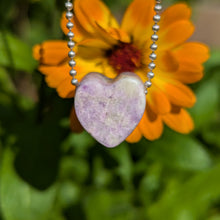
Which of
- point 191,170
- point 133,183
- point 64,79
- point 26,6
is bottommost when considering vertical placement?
point 133,183

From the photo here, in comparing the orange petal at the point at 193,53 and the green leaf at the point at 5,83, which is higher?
the orange petal at the point at 193,53

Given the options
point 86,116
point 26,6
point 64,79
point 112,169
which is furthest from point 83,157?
point 26,6

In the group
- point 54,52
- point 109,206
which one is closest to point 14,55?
point 54,52

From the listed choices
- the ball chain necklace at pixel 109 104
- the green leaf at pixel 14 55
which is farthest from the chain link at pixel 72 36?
the green leaf at pixel 14 55

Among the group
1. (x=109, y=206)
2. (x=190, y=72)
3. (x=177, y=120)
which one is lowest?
(x=109, y=206)

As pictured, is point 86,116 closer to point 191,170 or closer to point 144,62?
point 144,62

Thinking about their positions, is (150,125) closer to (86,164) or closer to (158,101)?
(158,101)

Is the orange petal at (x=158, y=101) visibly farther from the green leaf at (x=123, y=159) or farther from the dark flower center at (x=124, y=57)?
the green leaf at (x=123, y=159)
